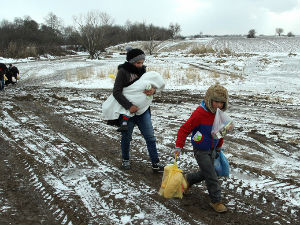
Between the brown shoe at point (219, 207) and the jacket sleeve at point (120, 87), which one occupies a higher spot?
the jacket sleeve at point (120, 87)

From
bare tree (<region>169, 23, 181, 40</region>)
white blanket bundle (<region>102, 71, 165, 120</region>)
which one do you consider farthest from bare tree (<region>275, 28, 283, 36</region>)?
white blanket bundle (<region>102, 71, 165, 120</region>)

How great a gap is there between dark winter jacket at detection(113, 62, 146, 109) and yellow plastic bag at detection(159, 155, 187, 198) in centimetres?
112


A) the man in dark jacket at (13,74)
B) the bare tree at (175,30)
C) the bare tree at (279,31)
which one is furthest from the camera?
the bare tree at (279,31)

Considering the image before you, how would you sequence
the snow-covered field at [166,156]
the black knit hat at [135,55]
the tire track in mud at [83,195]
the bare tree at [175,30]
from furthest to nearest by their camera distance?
the bare tree at [175,30], the black knit hat at [135,55], the snow-covered field at [166,156], the tire track in mud at [83,195]

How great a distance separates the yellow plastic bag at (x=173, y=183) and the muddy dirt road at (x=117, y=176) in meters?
0.13

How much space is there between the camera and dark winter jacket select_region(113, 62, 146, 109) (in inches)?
151

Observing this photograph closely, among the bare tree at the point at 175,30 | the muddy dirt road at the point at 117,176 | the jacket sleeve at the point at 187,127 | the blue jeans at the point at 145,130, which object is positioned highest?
the bare tree at the point at 175,30

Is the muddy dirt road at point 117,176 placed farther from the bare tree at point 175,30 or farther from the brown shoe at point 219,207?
the bare tree at point 175,30

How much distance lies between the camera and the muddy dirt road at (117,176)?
10.1 ft

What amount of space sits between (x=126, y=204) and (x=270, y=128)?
181 inches

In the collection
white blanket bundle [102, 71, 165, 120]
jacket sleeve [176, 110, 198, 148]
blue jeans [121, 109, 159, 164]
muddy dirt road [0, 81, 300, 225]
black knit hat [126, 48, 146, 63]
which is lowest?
muddy dirt road [0, 81, 300, 225]

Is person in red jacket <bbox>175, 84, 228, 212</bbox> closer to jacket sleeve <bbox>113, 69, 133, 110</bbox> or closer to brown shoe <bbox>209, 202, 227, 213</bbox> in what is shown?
brown shoe <bbox>209, 202, 227, 213</bbox>

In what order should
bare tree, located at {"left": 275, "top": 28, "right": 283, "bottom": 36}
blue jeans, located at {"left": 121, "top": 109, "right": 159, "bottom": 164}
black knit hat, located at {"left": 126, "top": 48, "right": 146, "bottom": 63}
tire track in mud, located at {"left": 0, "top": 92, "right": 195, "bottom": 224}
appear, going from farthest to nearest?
bare tree, located at {"left": 275, "top": 28, "right": 283, "bottom": 36} → blue jeans, located at {"left": 121, "top": 109, "right": 159, "bottom": 164} → black knit hat, located at {"left": 126, "top": 48, "right": 146, "bottom": 63} → tire track in mud, located at {"left": 0, "top": 92, "right": 195, "bottom": 224}

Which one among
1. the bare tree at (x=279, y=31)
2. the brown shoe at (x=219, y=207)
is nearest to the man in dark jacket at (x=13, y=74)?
the brown shoe at (x=219, y=207)
